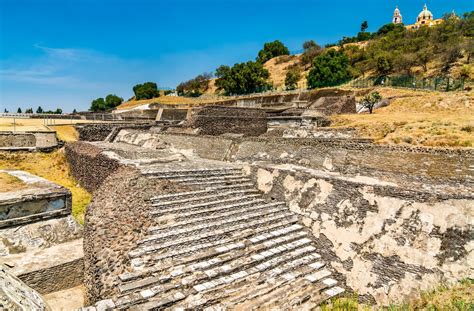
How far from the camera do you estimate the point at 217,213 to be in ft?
25.5

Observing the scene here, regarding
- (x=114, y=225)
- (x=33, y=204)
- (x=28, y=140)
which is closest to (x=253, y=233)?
(x=114, y=225)

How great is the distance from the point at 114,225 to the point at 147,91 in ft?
185

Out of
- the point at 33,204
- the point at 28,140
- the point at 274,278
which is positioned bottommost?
the point at 274,278

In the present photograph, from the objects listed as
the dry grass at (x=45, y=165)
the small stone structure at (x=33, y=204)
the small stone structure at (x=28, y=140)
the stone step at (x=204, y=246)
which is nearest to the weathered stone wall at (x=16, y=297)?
the stone step at (x=204, y=246)

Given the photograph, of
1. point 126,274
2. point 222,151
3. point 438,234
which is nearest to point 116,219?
point 126,274

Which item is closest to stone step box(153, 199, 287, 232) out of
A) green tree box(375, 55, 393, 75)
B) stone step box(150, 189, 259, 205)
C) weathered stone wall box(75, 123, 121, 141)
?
stone step box(150, 189, 259, 205)

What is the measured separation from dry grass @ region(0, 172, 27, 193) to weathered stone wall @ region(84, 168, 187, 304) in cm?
237

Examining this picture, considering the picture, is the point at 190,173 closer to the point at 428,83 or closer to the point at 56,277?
the point at 56,277

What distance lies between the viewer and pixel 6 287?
3135mm

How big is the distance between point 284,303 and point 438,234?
327 cm

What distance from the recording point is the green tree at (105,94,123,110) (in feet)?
193

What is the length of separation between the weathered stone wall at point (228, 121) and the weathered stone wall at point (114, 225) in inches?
448

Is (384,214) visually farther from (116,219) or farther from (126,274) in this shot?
(116,219)

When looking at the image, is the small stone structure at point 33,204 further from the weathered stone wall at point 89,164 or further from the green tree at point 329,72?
the green tree at point 329,72
